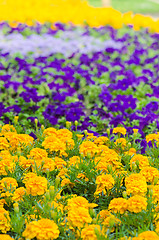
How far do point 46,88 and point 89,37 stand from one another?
2.88 metres

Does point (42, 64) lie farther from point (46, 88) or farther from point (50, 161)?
point (50, 161)

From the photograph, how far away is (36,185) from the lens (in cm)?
223

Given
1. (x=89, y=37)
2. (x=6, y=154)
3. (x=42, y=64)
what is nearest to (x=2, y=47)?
(x=42, y=64)

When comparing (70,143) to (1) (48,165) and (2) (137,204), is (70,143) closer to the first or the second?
(1) (48,165)

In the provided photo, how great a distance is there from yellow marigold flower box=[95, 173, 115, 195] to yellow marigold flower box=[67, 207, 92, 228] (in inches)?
13.9

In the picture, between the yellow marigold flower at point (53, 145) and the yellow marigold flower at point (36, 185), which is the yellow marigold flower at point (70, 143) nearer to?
the yellow marigold flower at point (53, 145)

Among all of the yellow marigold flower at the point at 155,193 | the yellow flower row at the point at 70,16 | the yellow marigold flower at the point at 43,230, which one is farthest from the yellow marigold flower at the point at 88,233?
the yellow flower row at the point at 70,16

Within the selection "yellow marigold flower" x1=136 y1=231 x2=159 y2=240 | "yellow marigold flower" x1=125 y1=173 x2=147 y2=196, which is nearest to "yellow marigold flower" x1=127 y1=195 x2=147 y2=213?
"yellow marigold flower" x1=125 y1=173 x2=147 y2=196

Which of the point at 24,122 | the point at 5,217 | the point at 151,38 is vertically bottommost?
the point at 24,122

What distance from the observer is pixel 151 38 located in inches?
292

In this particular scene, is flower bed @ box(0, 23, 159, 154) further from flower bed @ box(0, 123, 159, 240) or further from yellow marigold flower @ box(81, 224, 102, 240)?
yellow marigold flower @ box(81, 224, 102, 240)

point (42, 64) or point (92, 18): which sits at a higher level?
point (92, 18)

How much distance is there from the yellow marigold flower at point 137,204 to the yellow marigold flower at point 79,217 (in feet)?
0.83

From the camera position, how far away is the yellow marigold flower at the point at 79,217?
76.3 inches
